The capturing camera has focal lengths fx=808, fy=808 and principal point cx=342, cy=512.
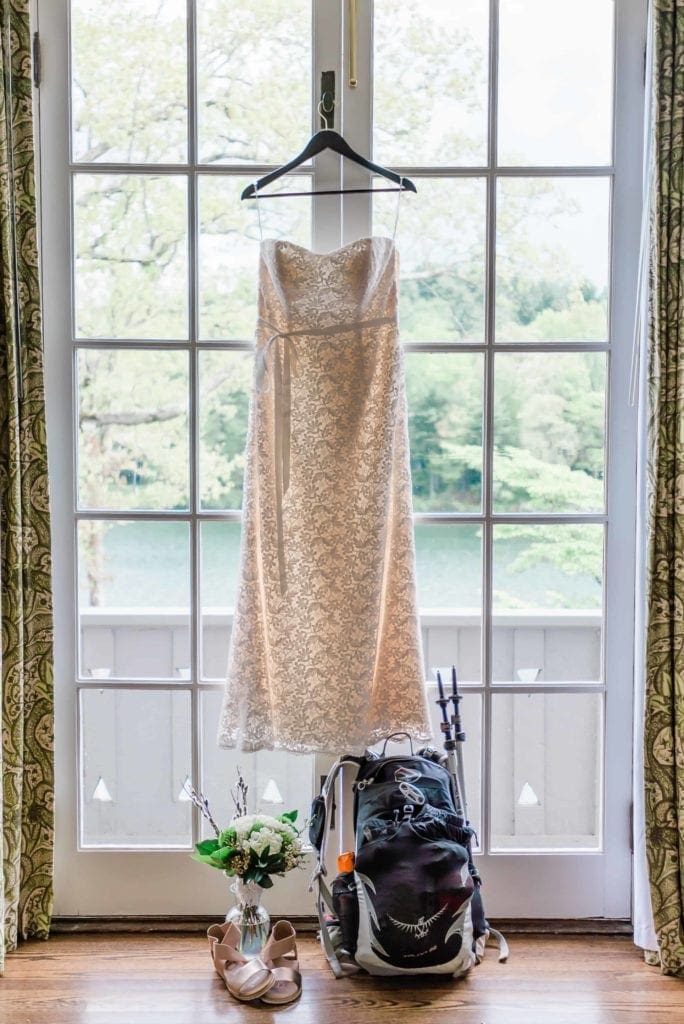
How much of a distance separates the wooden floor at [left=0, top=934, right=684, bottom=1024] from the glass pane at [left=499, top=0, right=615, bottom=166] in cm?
175

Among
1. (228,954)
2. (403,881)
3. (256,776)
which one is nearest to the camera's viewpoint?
(403,881)

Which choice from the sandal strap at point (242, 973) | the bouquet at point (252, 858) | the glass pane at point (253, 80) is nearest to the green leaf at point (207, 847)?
the bouquet at point (252, 858)

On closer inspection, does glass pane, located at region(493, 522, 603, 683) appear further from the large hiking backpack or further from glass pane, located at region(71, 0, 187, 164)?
glass pane, located at region(71, 0, 187, 164)

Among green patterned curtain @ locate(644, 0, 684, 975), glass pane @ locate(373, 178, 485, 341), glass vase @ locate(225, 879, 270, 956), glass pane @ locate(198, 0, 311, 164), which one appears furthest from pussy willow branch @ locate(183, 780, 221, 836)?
glass pane @ locate(198, 0, 311, 164)

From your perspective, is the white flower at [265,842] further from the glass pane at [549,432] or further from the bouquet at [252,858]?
the glass pane at [549,432]

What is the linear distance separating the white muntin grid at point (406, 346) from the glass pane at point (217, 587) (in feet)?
0.08

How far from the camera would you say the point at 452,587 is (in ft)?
6.18

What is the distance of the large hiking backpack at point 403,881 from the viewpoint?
1.54 metres

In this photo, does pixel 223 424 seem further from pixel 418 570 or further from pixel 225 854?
pixel 225 854

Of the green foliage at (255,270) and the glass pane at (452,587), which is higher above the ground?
the green foliage at (255,270)

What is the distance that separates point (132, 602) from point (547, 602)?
98cm

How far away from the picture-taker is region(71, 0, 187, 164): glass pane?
5.88ft

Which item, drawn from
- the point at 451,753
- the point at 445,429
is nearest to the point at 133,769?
the point at 451,753

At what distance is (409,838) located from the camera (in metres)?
1.57
